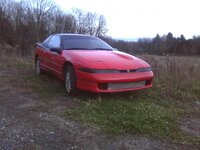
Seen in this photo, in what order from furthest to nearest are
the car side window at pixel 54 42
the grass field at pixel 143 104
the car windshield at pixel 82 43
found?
the car side window at pixel 54 42 → the car windshield at pixel 82 43 → the grass field at pixel 143 104

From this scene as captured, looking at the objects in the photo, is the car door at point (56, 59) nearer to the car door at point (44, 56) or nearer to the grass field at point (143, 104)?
the car door at point (44, 56)

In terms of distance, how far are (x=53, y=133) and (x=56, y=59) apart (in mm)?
3531

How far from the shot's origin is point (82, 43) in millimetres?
8414

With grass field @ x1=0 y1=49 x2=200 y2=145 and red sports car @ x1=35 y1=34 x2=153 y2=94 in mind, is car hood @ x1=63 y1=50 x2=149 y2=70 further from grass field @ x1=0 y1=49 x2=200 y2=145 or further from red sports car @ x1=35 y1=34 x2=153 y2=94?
grass field @ x1=0 y1=49 x2=200 y2=145

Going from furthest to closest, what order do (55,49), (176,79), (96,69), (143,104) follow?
(176,79)
(55,49)
(96,69)
(143,104)

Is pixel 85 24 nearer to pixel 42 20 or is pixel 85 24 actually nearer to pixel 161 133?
pixel 42 20

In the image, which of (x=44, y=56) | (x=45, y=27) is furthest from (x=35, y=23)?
(x=44, y=56)

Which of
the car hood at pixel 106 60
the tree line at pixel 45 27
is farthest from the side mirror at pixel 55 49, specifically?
the tree line at pixel 45 27

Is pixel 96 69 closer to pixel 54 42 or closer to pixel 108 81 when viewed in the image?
pixel 108 81

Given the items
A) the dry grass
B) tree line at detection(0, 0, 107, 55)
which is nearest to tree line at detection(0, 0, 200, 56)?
tree line at detection(0, 0, 107, 55)

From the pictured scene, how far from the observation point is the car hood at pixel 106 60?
6.89 metres

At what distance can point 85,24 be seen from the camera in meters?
55.5

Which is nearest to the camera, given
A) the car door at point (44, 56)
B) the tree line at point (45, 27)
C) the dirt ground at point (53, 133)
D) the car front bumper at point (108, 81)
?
the dirt ground at point (53, 133)

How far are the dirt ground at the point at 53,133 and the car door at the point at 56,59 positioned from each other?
5.35 feet
